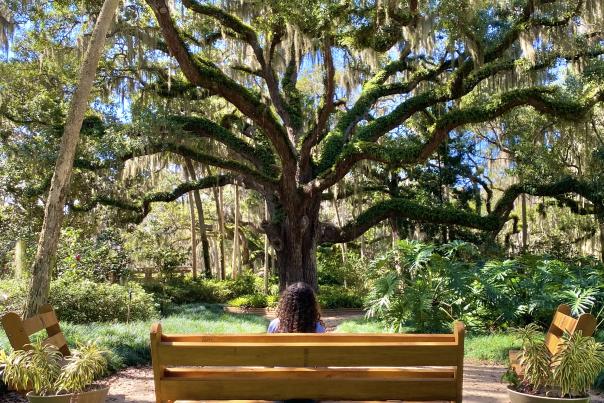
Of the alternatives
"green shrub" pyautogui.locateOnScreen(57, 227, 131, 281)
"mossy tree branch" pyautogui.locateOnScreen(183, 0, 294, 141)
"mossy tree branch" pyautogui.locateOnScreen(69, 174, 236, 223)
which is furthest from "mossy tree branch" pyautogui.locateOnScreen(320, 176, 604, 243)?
"green shrub" pyautogui.locateOnScreen(57, 227, 131, 281)

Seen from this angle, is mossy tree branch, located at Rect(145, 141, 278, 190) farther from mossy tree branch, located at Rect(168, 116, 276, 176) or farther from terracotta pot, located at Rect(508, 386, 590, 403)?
terracotta pot, located at Rect(508, 386, 590, 403)

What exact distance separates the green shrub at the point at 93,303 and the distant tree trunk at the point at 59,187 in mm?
3478

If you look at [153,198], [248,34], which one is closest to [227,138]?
[248,34]

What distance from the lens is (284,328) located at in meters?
3.90

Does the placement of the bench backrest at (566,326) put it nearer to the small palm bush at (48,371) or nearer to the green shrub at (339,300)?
the small palm bush at (48,371)

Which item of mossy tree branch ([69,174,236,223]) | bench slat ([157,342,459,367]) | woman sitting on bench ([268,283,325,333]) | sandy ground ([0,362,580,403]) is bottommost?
sandy ground ([0,362,580,403])

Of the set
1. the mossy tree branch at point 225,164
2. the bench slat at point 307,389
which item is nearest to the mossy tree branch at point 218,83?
the mossy tree branch at point 225,164

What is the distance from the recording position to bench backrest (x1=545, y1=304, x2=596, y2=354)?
412 cm

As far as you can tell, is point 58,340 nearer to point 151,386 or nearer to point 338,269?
point 151,386

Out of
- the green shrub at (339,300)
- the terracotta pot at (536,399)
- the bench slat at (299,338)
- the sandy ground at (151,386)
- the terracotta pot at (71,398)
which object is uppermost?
the bench slat at (299,338)

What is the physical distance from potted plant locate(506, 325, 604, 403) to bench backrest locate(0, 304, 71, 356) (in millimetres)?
3481

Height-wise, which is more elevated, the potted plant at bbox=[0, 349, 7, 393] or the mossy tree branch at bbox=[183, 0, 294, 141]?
the mossy tree branch at bbox=[183, 0, 294, 141]

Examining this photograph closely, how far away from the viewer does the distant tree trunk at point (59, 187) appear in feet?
21.4

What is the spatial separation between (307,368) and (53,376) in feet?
6.04
